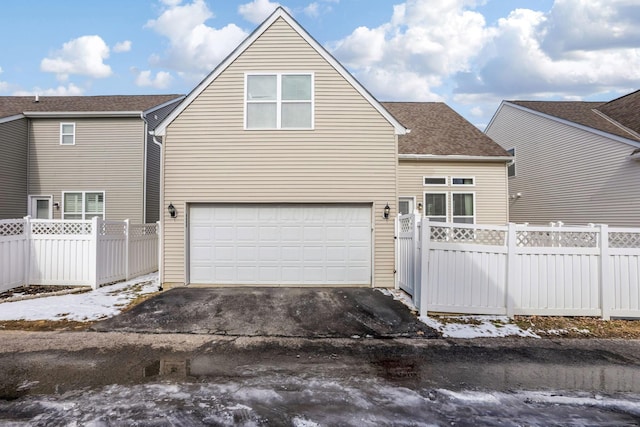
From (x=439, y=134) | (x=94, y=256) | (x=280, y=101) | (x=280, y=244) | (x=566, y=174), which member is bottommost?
(x=94, y=256)

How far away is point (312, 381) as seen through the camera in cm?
421

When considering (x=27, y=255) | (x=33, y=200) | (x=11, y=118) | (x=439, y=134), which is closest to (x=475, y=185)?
(x=439, y=134)

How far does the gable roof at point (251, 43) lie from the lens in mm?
9398

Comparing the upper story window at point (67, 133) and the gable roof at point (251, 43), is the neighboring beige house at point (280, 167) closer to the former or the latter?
the gable roof at point (251, 43)

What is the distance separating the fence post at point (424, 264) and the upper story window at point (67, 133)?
14.4 m

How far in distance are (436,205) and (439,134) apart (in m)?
3.17

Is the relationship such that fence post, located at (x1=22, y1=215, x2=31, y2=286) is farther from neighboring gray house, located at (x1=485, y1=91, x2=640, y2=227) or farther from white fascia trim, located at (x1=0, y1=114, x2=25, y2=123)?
neighboring gray house, located at (x1=485, y1=91, x2=640, y2=227)

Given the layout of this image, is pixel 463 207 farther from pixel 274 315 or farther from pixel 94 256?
pixel 94 256

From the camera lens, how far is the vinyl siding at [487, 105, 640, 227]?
1192cm

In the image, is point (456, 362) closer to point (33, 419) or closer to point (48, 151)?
Answer: point (33, 419)

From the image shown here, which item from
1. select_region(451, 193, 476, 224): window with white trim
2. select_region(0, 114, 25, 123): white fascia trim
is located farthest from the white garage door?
select_region(0, 114, 25, 123): white fascia trim

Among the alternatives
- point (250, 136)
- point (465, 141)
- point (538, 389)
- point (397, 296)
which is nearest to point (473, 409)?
point (538, 389)

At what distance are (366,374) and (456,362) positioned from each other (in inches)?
51.9

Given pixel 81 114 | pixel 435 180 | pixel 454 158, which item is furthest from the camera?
pixel 81 114
